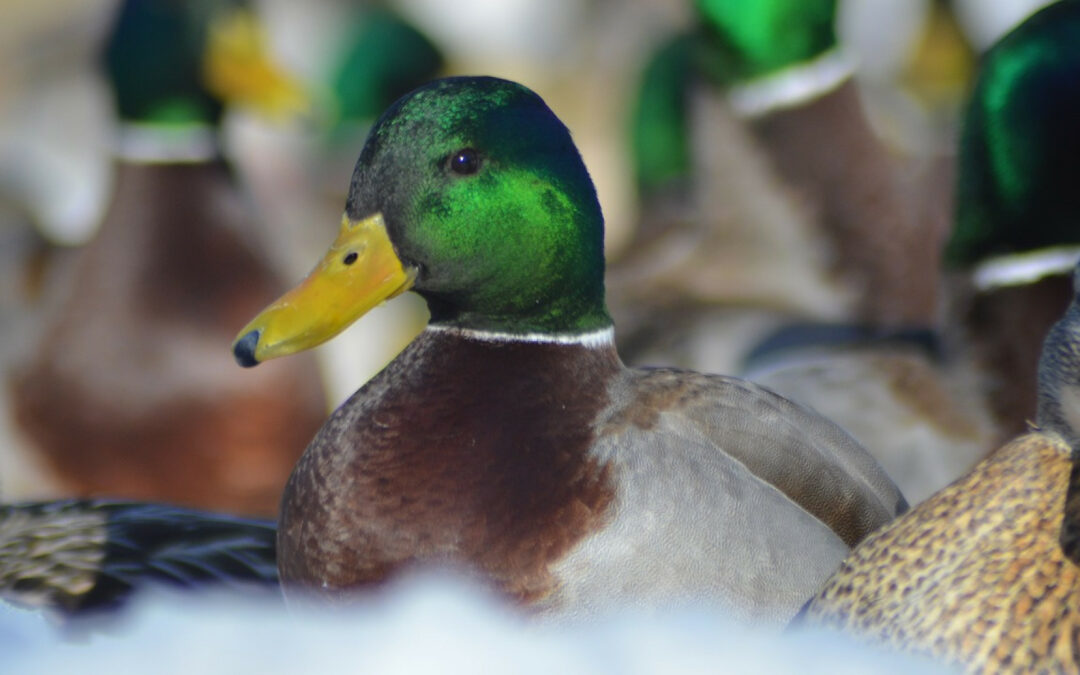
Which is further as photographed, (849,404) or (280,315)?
(849,404)

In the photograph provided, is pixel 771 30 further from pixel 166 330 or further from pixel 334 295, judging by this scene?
pixel 334 295

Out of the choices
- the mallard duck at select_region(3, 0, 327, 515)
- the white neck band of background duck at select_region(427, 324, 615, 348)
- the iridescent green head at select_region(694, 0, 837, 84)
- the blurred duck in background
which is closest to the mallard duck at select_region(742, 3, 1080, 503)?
the white neck band of background duck at select_region(427, 324, 615, 348)

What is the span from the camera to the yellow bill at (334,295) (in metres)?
2.10

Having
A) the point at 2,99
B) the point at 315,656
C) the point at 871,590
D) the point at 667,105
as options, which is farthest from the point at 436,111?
the point at 2,99

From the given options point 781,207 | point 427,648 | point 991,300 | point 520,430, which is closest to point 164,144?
point 781,207

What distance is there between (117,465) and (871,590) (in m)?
2.65

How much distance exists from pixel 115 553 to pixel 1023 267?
6.17 feet

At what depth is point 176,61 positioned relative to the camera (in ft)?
14.6

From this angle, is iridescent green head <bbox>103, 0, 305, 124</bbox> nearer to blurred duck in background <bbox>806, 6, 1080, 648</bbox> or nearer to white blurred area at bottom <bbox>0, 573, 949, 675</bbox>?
blurred duck in background <bbox>806, 6, 1080, 648</bbox>

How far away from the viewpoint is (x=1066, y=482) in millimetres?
1721

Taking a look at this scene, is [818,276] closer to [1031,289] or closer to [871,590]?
[1031,289]

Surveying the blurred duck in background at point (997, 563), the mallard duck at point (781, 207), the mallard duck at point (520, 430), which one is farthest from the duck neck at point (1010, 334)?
the blurred duck in background at point (997, 563)

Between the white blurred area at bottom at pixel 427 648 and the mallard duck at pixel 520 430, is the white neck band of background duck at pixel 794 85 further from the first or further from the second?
the white blurred area at bottom at pixel 427 648

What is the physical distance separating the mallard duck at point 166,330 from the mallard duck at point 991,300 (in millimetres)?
1438
